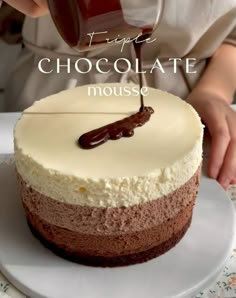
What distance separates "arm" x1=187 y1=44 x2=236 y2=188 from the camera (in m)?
1.05

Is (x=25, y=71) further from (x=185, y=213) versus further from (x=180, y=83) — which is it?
(x=185, y=213)

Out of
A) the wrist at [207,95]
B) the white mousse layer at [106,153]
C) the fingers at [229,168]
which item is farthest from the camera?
the wrist at [207,95]

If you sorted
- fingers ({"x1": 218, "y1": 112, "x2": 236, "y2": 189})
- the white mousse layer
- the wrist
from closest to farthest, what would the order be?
the white mousse layer → fingers ({"x1": 218, "y1": 112, "x2": 236, "y2": 189}) → the wrist

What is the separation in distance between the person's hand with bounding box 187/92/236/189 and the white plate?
0.26 feet

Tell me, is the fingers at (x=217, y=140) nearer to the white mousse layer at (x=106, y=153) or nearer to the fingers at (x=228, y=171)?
the fingers at (x=228, y=171)

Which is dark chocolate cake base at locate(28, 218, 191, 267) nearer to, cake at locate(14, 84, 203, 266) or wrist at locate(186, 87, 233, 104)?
cake at locate(14, 84, 203, 266)

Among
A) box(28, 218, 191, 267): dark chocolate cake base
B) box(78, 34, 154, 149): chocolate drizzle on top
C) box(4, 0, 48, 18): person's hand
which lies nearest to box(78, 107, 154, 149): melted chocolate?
box(78, 34, 154, 149): chocolate drizzle on top

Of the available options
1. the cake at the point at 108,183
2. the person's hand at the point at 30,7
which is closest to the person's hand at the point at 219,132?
the cake at the point at 108,183

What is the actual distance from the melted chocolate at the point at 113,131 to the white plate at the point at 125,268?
0.17 meters

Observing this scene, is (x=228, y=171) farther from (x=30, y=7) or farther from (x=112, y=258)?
(x=30, y=7)

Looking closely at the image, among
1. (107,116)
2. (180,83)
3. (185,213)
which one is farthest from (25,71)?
(185,213)

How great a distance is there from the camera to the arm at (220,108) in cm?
105

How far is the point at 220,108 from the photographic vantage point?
3.75 ft

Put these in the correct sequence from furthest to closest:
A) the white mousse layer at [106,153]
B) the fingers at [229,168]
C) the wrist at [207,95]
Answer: the wrist at [207,95]
the fingers at [229,168]
the white mousse layer at [106,153]
